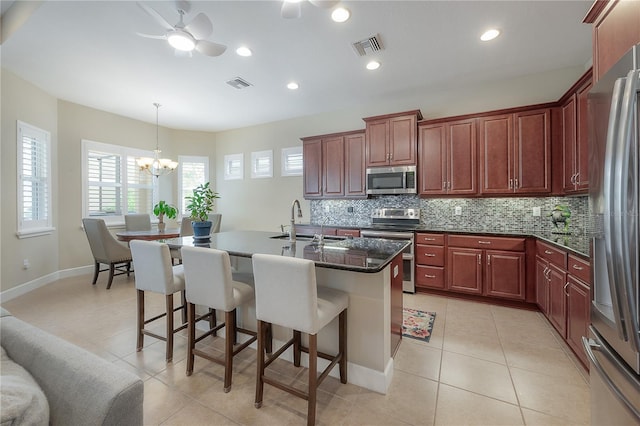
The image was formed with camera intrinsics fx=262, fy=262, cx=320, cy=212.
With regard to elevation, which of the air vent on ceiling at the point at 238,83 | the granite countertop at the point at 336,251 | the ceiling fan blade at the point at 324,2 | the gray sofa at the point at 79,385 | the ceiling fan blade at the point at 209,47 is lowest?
the gray sofa at the point at 79,385

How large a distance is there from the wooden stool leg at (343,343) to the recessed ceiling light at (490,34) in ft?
10.3

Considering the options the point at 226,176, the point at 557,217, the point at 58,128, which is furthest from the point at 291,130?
the point at 557,217

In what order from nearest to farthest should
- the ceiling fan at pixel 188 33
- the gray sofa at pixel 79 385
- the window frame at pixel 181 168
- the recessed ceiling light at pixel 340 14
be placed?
the gray sofa at pixel 79 385 → the ceiling fan at pixel 188 33 → the recessed ceiling light at pixel 340 14 → the window frame at pixel 181 168

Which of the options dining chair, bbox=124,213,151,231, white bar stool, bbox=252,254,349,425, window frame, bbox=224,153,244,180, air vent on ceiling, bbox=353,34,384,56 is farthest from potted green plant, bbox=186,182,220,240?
window frame, bbox=224,153,244,180

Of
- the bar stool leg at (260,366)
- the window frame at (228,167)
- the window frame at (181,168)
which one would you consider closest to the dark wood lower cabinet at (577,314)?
the bar stool leg at (260,366)

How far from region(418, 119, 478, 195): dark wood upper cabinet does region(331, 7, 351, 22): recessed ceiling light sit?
205cm

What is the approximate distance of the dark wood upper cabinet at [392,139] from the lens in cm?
397

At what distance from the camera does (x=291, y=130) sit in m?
5.54

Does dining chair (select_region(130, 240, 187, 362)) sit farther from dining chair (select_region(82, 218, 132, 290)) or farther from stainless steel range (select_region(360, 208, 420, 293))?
stainless steel range (select_region(360, 208, 420, 293))

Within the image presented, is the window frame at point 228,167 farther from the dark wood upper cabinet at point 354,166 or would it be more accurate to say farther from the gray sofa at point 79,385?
the gray sofa at point 79,385

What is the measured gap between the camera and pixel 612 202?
0.88 m

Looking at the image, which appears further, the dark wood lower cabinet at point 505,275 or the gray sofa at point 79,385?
the dark wood lower cabinet at point 505,275

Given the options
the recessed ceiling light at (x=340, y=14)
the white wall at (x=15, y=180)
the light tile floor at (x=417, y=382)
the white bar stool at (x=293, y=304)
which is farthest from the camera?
the white wall at (x=15, y=180)

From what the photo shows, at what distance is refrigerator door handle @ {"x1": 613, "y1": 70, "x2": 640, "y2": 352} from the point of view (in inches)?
32.6
